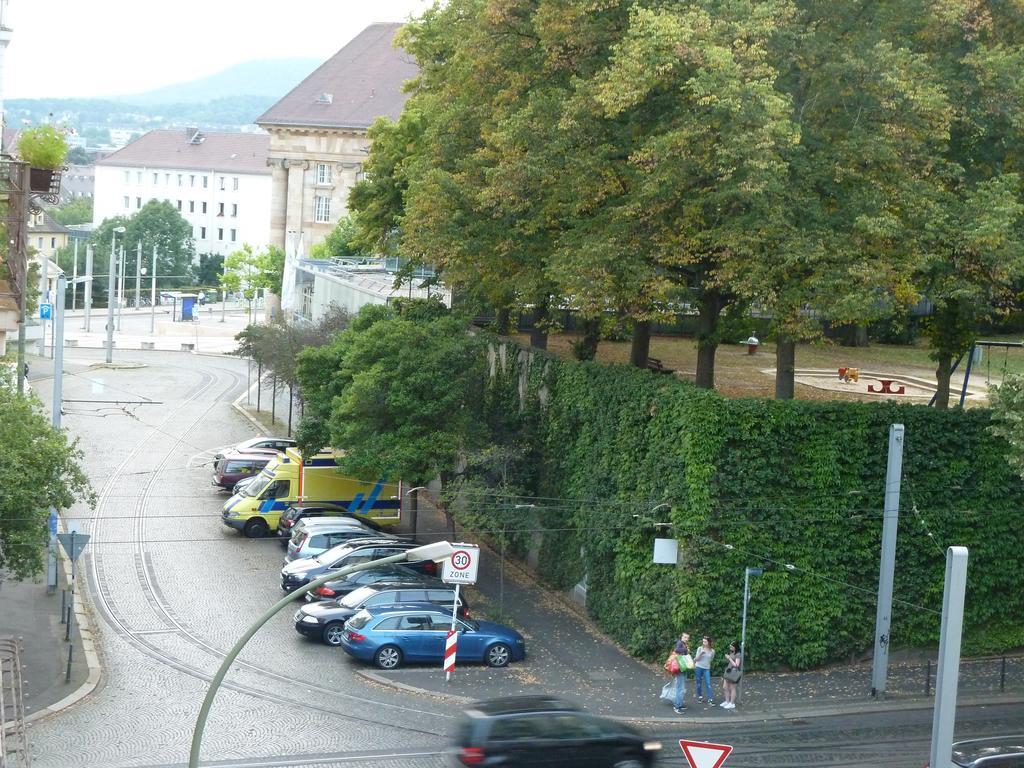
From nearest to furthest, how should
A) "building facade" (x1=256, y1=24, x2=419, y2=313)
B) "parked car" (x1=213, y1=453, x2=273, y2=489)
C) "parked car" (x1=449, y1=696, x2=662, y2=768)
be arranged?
1. "parked car" (x1=449, y1=696, x2=662, y2=768)
2. "parked car" (x1=213, y1=453, x2=273, y2=489)
3. "building facade" (x1=256, y1=24, x2=419, y2=313)

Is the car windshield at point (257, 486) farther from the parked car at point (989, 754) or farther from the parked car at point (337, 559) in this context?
the parked car at point (989, 754)

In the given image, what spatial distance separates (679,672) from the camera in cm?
2658

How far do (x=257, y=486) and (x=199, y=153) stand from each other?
136855 mm

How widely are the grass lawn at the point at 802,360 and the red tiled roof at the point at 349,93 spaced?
57.9 meters

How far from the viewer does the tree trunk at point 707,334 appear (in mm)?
31641

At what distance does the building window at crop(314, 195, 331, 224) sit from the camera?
104 meters

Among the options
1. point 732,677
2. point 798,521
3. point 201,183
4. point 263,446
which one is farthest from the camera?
point 201,183

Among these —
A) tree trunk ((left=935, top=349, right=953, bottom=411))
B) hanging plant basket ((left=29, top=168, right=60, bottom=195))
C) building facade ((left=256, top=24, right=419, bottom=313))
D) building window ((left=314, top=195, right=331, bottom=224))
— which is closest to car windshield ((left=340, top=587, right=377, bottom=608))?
hanging plant basket ((left=29, top=168, right=60, bottom=195))

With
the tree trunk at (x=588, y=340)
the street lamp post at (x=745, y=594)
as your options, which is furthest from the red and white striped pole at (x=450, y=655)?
the tree trunk at (x=588, y=340)

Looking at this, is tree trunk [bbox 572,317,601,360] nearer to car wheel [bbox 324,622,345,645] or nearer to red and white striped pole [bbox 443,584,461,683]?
car wheel [bbox 324,622,345,645]

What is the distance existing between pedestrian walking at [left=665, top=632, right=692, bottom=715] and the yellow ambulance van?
1482 centimetres

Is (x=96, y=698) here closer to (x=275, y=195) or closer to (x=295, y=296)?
(x=295, y=296)

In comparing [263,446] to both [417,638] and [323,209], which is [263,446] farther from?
[323,209]

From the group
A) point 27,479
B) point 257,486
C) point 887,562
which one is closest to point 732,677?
point 887,562
